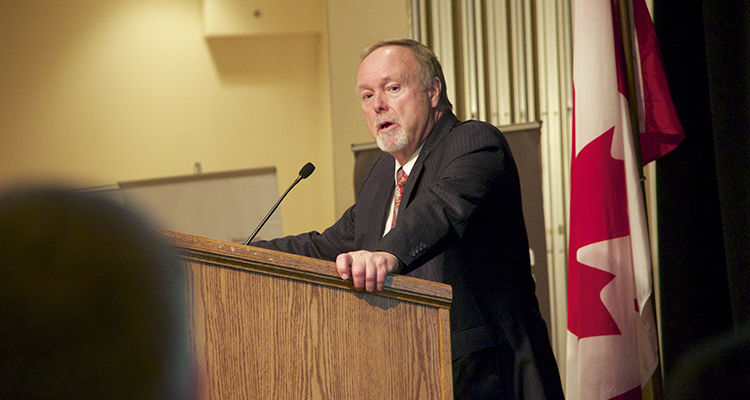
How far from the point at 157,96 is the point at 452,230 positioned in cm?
459

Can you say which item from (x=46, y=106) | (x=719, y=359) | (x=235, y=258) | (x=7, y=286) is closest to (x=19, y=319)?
(x=7, y=286)

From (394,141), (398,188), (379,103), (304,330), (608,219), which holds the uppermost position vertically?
(379,103)

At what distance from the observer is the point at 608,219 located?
81.3 inches

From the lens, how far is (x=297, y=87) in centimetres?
566

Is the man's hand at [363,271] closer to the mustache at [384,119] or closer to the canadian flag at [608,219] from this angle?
the mustache at [384,119]

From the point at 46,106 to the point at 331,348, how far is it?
4916 mm

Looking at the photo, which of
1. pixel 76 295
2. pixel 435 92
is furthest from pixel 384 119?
pixel 76 295

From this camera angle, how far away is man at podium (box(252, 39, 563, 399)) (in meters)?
1.25

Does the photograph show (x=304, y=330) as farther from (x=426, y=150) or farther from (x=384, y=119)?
(x=384, y=119)

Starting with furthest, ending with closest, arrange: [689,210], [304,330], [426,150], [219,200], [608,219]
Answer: [219,200] < [689,210] < [608,219] < [426,150] < [304,330]

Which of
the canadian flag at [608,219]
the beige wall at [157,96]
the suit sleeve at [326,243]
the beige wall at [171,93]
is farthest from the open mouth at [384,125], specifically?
the beige wall at [157,96]

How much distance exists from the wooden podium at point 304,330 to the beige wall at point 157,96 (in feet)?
14.0

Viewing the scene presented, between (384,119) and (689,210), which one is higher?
(384,119)

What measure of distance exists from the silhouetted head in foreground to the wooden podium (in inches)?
25.2
